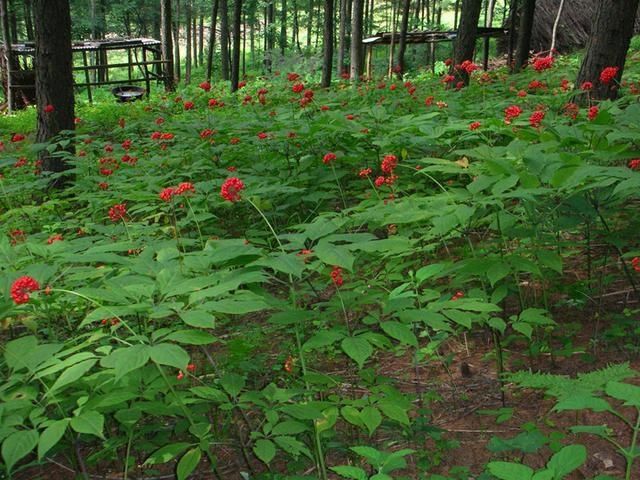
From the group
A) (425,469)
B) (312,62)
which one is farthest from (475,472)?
(312,62)

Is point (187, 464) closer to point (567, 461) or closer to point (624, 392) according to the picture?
point (567, 461)

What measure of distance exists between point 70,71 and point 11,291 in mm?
5763

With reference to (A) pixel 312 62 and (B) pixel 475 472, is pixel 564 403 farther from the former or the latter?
(A) pixel 312 62

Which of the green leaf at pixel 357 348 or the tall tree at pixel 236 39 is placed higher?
the tall tree at pixel 236 39

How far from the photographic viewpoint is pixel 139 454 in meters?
2.55

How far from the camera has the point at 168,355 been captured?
150cm

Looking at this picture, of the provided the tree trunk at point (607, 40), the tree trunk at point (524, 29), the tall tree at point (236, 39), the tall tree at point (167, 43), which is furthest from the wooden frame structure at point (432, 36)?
the tree trunk at point (607, 40)

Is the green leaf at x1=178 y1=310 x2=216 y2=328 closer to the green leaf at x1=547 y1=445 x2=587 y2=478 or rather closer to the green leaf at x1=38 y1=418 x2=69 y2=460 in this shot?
the green leaf at x1=38 y1=418 x2=69 y2=460

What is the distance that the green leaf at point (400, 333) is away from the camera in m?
1.83

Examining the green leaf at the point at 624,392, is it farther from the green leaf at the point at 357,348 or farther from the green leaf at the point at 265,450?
the green leaf at the point at 265,450

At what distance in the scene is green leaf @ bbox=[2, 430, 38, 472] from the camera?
5.09 ft

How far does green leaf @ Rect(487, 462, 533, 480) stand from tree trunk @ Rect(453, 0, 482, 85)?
29.7ft

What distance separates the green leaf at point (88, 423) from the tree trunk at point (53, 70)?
541 cm

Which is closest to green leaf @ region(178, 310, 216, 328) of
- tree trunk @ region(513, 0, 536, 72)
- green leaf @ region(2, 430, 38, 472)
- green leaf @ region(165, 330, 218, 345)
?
green leaf @ region(165, 330, 218, 345)
